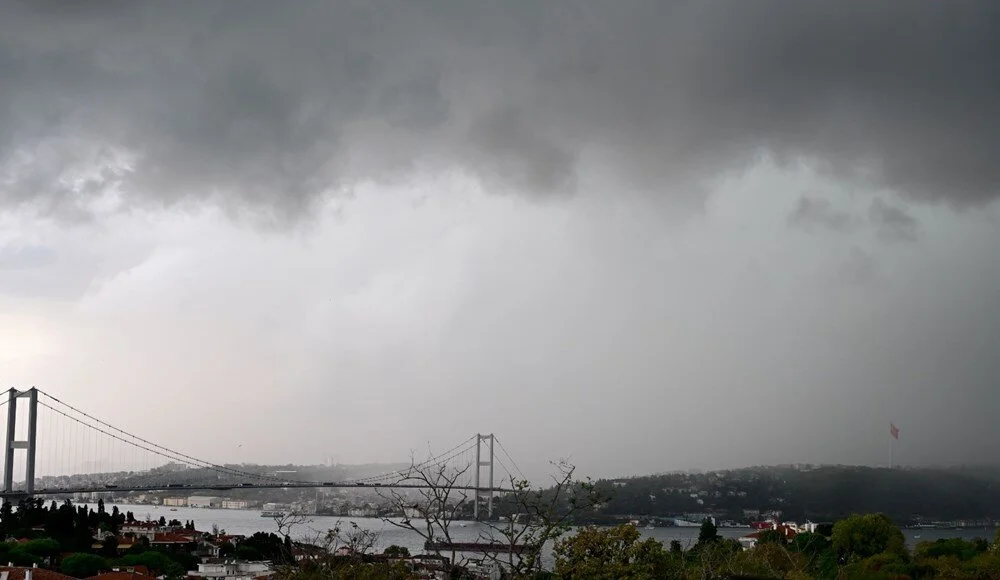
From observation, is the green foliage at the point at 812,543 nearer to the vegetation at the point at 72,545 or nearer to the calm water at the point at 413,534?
the calm water at the point at 413,534

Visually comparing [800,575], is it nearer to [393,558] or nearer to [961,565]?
A: [961,565]

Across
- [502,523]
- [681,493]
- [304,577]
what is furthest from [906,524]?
[304,577]

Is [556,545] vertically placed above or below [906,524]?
above

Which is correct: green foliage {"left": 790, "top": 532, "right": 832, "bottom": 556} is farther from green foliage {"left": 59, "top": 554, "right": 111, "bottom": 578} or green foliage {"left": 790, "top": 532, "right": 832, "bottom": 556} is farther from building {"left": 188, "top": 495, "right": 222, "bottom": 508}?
building {"left": 188, "top": 495, "right": 222, "bottom": 508}

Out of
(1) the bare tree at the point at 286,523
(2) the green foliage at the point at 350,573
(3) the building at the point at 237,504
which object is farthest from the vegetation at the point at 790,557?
(3) the building at the point at 237,504

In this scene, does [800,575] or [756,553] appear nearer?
[800,575]

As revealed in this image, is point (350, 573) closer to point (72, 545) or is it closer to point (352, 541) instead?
point (352, 541)
